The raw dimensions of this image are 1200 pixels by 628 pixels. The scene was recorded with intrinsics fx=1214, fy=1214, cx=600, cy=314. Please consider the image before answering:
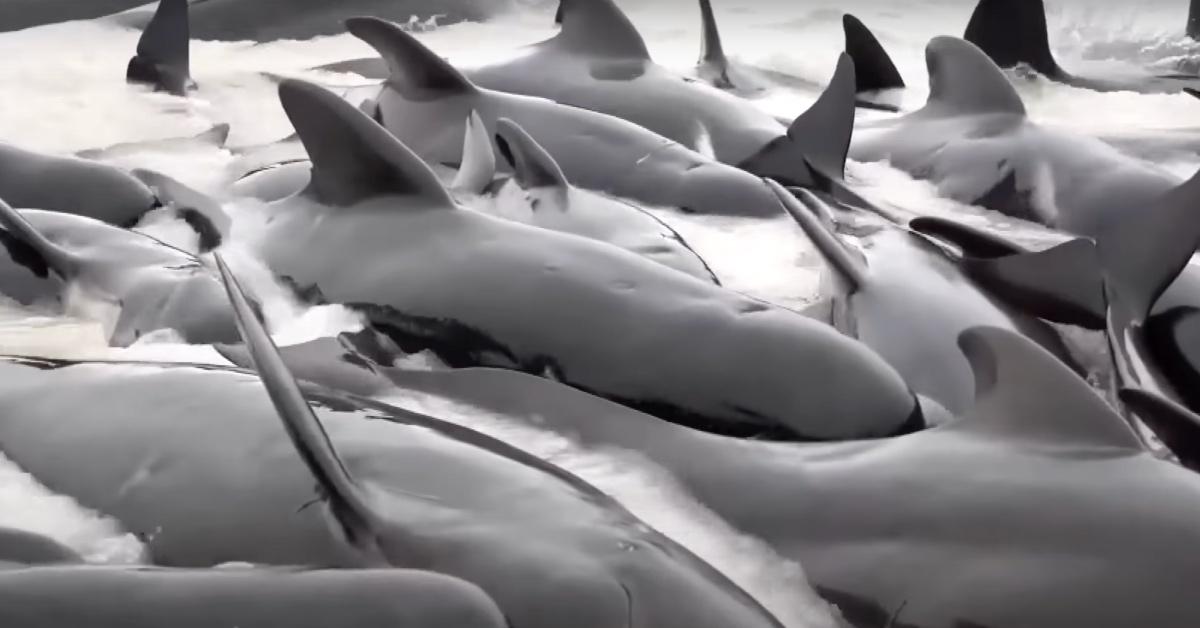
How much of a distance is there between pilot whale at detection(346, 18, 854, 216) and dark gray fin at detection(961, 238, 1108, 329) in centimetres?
95

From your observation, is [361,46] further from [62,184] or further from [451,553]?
[451,553]

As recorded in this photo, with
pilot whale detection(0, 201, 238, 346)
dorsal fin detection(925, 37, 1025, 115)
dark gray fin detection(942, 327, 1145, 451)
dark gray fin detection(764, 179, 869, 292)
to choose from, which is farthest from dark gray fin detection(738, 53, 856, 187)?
dark gray fin detection(942, 327, 1145, 451)

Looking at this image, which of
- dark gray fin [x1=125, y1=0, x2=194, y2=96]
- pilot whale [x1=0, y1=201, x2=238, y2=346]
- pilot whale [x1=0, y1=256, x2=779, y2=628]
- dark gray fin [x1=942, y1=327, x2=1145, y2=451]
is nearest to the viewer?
pilot whale [x1=0, y1=256, x2=779, y2=628]

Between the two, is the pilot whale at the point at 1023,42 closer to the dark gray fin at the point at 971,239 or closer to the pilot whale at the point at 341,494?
the dark gray fin at the point at 971,239

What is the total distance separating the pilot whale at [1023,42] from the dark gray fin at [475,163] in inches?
123

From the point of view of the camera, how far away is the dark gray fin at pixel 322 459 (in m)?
1.18

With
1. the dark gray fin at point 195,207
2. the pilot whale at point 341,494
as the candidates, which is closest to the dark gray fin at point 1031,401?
the pilot whale at point 341,494

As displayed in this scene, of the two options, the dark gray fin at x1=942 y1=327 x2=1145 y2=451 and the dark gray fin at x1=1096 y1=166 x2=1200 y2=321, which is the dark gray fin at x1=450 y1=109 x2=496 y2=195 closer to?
the dark gray fin at x1=1096 y1=166 x2=1200 y2=321

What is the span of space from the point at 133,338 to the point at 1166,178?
2.30m

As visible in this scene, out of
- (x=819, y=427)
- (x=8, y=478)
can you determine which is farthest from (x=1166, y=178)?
(x=8, y=478)

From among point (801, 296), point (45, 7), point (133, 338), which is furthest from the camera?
point (45, 7)

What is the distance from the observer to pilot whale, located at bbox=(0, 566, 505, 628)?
3.22ft

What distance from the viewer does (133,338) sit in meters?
2.14

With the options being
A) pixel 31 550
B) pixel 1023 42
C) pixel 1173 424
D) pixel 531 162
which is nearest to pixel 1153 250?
pixel 1173 424
